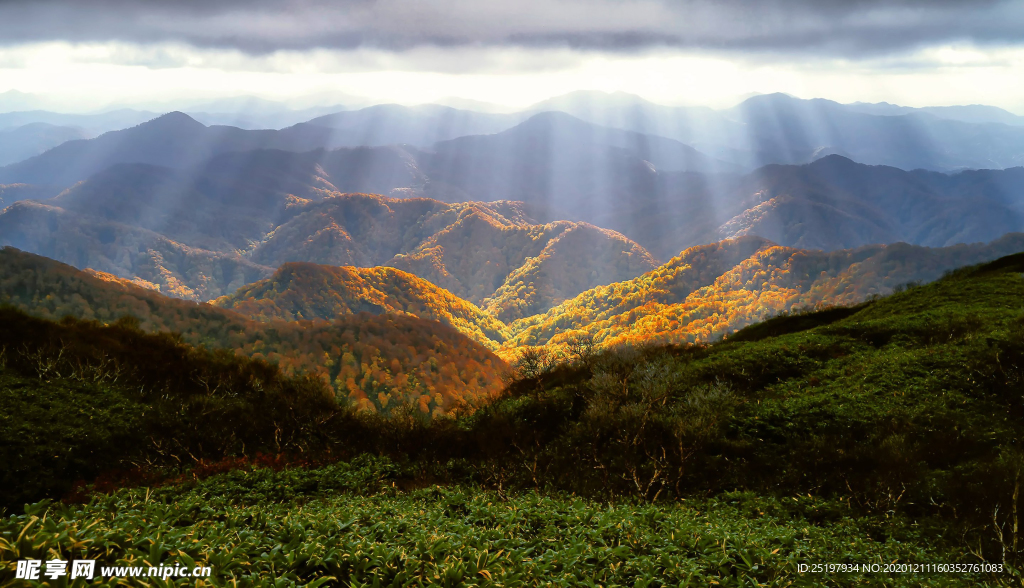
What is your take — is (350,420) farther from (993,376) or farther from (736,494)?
(993,376)

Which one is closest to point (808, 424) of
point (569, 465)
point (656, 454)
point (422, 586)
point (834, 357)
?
point (656, 454)

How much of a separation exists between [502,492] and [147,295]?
91620mm

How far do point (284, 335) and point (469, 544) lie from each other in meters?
78.9

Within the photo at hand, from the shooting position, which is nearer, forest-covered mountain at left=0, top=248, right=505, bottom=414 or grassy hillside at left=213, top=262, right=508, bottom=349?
forest-covered mountain at left=0, top=248, right=505, bottom=414

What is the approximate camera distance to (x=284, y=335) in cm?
7950

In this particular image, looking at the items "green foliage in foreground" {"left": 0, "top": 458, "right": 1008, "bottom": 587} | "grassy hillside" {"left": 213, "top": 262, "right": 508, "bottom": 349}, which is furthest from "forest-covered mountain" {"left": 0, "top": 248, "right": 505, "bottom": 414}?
"grassy hillside" {"left": 213, "top": 262, "right": 508, "bottom": 349}

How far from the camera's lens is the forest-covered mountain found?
73875mm

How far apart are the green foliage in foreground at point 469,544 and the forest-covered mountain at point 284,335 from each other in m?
60.9

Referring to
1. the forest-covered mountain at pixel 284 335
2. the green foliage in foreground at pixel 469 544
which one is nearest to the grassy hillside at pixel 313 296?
the forest-covered mountain at pixel 284 335

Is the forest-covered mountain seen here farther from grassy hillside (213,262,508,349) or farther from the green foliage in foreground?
grassy hillside (213,262,508,349)

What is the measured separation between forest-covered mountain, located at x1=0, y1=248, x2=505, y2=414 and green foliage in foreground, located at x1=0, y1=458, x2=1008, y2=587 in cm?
6088

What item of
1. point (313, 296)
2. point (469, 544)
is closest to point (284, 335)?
point (469, 544)

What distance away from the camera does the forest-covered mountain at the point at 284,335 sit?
73.9 metres

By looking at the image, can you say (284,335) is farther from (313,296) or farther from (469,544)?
(313,296)
